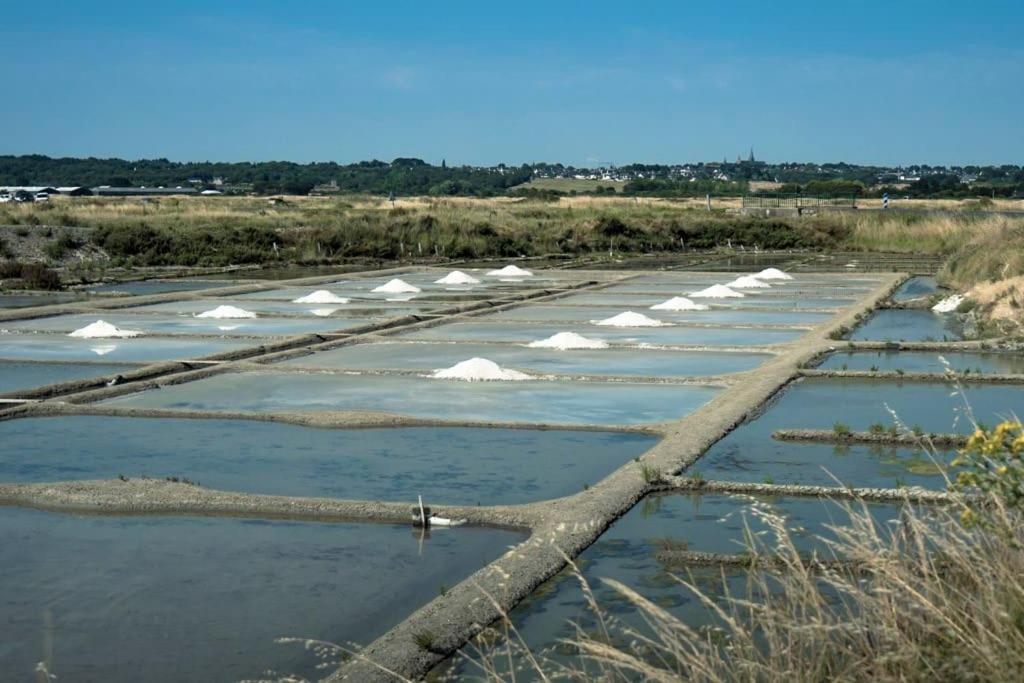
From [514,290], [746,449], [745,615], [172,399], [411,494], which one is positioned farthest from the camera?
[514,290]

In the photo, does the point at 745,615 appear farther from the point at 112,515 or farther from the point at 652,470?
the point at 112,515

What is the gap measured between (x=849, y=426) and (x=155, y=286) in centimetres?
1791

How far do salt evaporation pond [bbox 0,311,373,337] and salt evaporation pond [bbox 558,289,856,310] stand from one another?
4.55 metres

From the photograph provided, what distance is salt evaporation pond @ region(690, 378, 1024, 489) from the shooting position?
320 inches

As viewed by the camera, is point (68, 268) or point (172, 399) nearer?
point (172, 399)

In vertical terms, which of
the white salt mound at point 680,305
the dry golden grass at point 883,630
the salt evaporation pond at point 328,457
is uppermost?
the dry golden grass at point 883,630

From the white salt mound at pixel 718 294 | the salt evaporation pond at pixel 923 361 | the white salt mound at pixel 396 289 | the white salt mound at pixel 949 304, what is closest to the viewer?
the salt evaporation pond at pixel 923 361

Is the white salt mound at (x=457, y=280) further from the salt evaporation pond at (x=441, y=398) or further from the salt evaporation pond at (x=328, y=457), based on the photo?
the salt evaporation pond at (x=328, y=457)

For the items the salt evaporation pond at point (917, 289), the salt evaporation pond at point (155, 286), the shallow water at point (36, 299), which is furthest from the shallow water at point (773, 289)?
the shallow water at point (36, 299)

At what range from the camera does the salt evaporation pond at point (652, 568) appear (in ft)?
17.5

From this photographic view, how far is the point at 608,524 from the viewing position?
276 inches

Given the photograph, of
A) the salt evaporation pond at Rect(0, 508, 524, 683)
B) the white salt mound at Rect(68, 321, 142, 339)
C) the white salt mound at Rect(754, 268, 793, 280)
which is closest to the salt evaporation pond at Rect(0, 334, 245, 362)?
the white salt mound at Rect(68, 321, 142, 339)

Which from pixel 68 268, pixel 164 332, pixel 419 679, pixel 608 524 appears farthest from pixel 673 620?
pixel 68 268

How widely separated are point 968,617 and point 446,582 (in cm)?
307
